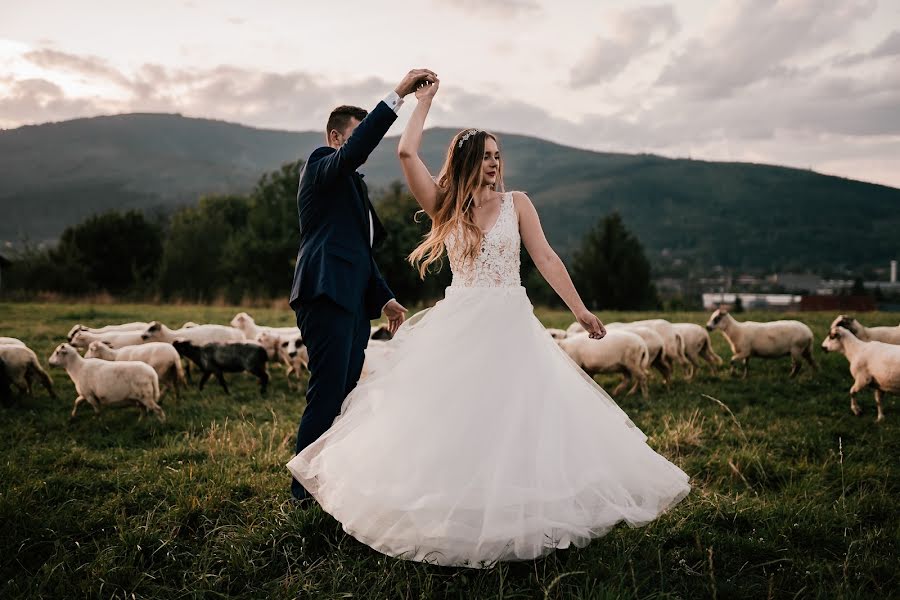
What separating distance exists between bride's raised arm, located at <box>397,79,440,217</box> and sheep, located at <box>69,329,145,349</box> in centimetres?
858

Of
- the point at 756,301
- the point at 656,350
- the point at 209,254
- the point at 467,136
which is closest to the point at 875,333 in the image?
the point at 656,350

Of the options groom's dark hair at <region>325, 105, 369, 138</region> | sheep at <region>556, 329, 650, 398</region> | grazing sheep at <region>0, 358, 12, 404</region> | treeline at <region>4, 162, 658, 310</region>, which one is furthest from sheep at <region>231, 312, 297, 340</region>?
treeline at <region>4, 162, 658, 310</region>

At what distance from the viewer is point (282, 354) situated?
427 inches

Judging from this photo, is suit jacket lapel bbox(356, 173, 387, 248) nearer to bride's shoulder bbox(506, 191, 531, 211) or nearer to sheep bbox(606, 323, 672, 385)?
bride's shoulder bbox(506, 191, 531, 211)

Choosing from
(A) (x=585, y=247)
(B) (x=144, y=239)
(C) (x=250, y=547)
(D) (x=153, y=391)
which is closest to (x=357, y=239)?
(C) (x=250, y=547)

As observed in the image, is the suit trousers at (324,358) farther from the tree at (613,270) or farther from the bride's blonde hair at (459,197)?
the tree at (613,270)

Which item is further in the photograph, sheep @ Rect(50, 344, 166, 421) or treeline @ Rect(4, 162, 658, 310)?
treeline @ Rect(4, 162, 658, 310)

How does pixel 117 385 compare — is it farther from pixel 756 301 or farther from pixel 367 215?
pixel 756 301

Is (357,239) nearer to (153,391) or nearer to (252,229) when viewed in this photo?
(153,391)

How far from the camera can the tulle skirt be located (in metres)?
3.09

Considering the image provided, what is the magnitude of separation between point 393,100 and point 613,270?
218 ft

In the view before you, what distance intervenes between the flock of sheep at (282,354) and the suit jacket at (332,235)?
4.36 meters

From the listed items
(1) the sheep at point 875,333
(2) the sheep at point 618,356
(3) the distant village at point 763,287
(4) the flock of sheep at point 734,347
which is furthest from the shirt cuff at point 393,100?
(3) the distant village at point 763,287

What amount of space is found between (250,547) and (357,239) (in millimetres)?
2102
